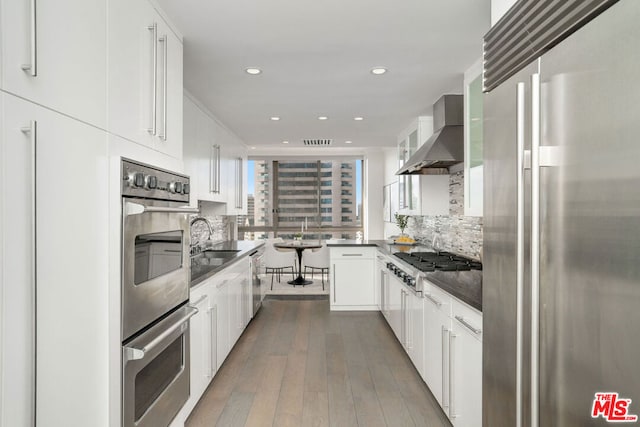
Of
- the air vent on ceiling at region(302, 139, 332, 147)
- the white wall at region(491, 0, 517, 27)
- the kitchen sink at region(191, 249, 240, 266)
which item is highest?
the air vent on ceiling at region(302, 139, 332, 147)

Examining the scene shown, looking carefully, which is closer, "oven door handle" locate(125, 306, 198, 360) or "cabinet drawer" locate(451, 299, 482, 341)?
"oven door handle" locate(125, 306, 198, 360)

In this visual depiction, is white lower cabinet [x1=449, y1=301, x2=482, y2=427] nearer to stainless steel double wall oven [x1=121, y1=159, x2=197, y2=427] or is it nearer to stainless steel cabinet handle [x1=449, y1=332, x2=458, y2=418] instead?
stainless steel cabinet handle [x1=449, y1=332, x2=458, y2=418]

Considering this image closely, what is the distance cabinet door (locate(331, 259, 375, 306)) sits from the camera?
517 cm

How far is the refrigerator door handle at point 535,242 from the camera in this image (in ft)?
3.64

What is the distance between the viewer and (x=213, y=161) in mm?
4098

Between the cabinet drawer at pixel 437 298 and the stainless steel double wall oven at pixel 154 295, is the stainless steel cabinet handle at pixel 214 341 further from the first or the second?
the cabinet drawer at pixel 437 298

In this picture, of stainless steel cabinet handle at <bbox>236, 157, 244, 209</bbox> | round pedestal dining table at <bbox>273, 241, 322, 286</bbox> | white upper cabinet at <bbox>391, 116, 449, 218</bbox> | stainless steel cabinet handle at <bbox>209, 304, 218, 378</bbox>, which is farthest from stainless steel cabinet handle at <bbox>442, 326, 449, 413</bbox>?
round pedestal dining table at <bbox>273, 241, 322, 286</bbox>

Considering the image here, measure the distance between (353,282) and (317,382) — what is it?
7.42 feet

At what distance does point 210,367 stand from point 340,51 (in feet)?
8.06

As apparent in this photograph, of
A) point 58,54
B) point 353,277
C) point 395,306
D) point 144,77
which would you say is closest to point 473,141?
point 395,306

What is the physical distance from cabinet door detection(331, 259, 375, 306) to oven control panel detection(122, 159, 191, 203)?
329 centimetres

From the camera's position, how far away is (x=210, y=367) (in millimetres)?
2783

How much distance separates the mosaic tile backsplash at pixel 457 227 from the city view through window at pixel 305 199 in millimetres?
3383

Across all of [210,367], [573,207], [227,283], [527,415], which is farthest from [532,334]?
[227,283]
